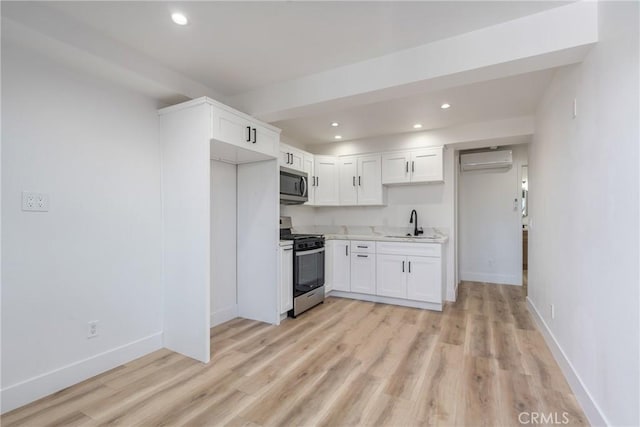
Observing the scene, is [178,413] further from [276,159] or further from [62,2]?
[62,2]

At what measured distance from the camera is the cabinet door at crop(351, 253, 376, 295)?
412 centimetres

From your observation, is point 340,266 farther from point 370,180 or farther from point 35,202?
point 35,202

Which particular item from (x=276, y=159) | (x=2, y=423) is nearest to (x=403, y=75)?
(x=276, y=159)

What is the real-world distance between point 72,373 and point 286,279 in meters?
1.92

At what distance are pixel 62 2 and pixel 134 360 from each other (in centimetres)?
259

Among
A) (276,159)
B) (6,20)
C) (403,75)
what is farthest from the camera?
(276,159)

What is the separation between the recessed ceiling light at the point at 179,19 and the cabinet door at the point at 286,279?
219 centimetres

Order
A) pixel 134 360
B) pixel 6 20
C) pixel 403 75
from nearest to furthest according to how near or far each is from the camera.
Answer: pixel 6 20, pixel 403 75, pixel 134 360

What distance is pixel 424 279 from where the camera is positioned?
148 inches

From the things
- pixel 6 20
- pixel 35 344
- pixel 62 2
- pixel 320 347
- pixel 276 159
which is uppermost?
pixel 62 2

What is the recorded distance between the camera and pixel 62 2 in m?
1.79

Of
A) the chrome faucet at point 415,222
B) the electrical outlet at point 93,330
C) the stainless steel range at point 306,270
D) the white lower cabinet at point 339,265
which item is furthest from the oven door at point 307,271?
the electrical outlet at point 93,330

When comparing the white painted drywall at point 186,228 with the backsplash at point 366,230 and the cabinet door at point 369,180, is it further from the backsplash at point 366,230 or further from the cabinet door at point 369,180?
the cabinet door at point 369,180

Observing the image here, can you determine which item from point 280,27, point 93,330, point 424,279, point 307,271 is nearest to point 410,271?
point 424,279
